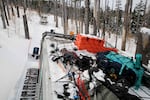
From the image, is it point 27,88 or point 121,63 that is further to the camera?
point 27,88

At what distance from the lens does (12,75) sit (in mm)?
6699

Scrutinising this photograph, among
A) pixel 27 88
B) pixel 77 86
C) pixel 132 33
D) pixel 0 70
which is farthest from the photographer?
pixel 132 33

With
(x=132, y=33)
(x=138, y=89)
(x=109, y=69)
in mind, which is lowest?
(x=132, y=33)

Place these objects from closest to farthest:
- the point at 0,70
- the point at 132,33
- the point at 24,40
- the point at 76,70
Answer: the point at 76,70, the point at 0,70, the point at 24,40, the point at 132,33

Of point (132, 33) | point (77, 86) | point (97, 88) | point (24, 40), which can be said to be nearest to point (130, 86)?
point (97, 88)

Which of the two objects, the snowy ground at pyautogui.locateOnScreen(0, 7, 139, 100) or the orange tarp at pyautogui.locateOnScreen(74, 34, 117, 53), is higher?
the orange tarp at pyautogui.locateOnScreen(74, 34, 117, 53)

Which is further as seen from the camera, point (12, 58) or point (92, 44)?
point (12, 58)

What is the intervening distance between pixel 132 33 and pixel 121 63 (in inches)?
745

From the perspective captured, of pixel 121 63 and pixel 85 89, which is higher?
pixel 121 63

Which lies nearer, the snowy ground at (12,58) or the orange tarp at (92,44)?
the orange tarp at (92,44)

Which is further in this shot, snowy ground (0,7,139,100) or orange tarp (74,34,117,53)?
snowy ground (0,7,139,100)

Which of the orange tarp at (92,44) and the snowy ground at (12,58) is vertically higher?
the orange tarp at (92,44)

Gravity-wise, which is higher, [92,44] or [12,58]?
[92,44]

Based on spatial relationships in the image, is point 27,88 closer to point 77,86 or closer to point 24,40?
point 77,86
